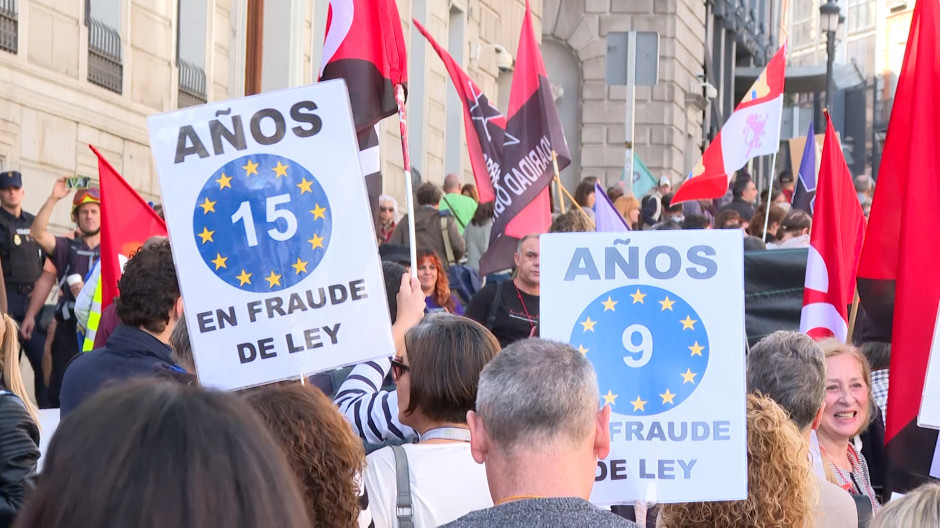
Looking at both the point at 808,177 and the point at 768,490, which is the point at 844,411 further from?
the point at 808,177

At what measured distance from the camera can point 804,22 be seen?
252 ft

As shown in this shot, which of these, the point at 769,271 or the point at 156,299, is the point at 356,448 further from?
the point at 769,271

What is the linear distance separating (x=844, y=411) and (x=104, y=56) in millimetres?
8799

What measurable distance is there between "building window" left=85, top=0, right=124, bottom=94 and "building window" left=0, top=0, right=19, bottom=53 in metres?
1.34

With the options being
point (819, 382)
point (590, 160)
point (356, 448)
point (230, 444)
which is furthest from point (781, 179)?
point (230, 444)

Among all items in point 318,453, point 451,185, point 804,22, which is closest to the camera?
point 318,453

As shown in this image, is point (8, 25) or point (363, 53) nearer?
point (363, 53)

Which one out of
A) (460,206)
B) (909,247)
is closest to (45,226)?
(460,206)

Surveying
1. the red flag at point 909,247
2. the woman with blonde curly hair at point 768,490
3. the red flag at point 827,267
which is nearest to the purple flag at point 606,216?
Answer: the red flag at point 827,267

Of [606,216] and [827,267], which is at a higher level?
[606,216]

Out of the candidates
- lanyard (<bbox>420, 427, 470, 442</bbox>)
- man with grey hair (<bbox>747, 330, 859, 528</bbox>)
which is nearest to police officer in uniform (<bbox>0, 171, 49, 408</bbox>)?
man with grey hair (<bbox>747, 330, 859, 528</bbox>)

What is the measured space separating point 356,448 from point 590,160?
28.1 metres

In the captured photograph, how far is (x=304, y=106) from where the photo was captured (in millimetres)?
4367

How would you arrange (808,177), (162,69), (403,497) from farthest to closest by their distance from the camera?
(162,69) < (808,177) < (403,497)
